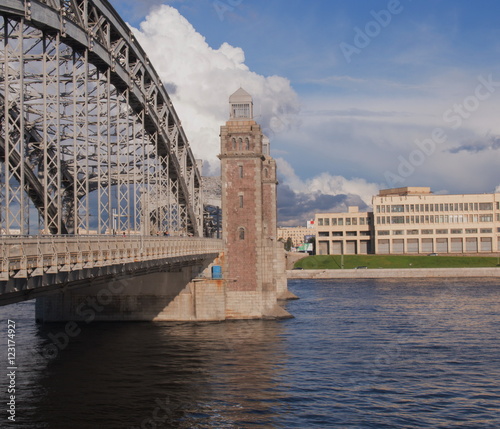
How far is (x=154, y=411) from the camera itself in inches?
1316

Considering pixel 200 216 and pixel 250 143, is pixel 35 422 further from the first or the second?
pixel 200 216

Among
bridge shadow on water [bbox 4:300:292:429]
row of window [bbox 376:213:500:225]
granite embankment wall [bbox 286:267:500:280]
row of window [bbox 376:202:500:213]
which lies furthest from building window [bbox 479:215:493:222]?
bridge shadow on water [bbox 4:300:292:429]

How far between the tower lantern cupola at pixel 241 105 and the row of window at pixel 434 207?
328ft

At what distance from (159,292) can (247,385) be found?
28235 millimetres

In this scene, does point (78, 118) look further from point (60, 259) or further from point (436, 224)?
point (436, 224)

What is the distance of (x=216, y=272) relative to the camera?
229ft

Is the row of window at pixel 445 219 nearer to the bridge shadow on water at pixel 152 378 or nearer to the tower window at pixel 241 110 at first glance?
the tower window at pixel 241 110

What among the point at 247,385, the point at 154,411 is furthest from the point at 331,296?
the point at 154,411

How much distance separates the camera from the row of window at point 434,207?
542 feet

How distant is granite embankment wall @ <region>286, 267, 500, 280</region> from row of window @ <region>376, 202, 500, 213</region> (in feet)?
96.8

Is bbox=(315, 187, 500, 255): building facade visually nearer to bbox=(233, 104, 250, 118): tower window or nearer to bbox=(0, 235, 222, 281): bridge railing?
bbox=(233, 104, 250, 118): tower window

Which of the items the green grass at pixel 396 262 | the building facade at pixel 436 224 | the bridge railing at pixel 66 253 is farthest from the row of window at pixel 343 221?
the bridge railing at pixel 66 253

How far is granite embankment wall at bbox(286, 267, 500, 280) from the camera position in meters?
138

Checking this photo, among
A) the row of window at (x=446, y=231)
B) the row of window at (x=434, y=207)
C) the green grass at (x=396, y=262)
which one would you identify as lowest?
the green grass at (x=396, y=262)
